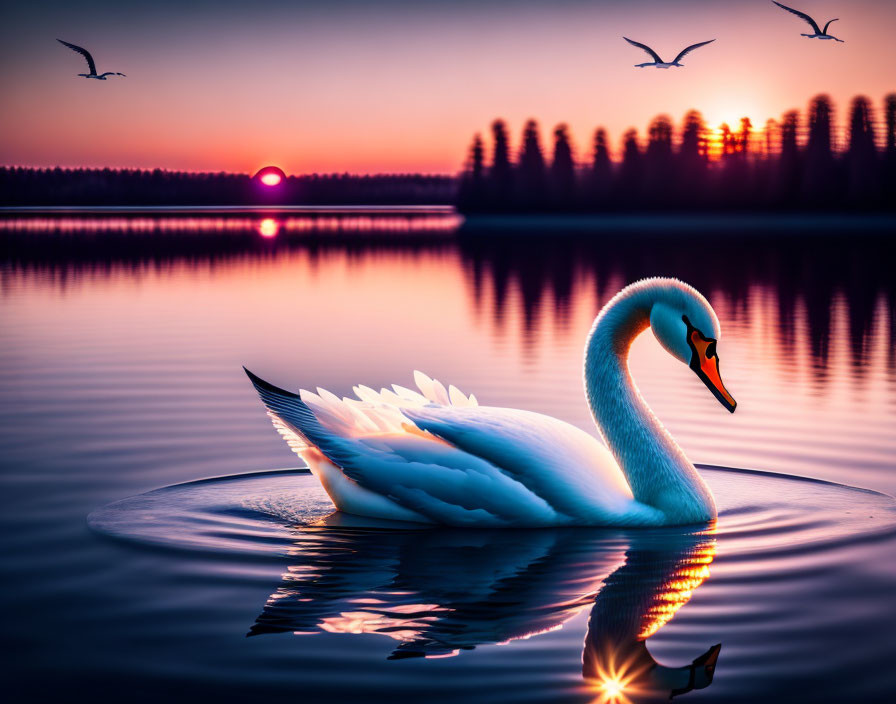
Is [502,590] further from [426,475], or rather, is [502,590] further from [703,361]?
[703,361]

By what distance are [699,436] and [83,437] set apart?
19.0 ft

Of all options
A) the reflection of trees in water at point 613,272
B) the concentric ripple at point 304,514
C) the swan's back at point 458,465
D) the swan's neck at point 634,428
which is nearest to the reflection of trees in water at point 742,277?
the reflection of trees in water at point 613,272

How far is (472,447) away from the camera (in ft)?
27.5

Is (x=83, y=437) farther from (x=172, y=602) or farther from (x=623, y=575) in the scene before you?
(x=623, y=575)

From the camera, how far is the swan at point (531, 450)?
27.6ft

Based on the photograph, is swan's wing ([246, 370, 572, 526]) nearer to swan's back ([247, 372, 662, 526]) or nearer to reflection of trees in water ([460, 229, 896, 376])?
swan's back ([247, 372, 662, 526])

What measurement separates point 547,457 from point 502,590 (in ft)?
4.16

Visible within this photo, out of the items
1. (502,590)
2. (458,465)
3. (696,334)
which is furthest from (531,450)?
(696,334)

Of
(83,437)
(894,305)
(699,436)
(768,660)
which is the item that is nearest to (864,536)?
(768,660)

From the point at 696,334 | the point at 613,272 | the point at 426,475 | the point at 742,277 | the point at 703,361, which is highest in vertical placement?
the point at 696,334

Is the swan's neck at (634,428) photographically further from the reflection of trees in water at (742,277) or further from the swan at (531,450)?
the reflection of trees in water at (742,277)

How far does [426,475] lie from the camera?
841cm

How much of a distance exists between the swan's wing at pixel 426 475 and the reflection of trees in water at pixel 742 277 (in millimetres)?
10133

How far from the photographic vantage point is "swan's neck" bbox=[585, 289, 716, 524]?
8727 millimetres
